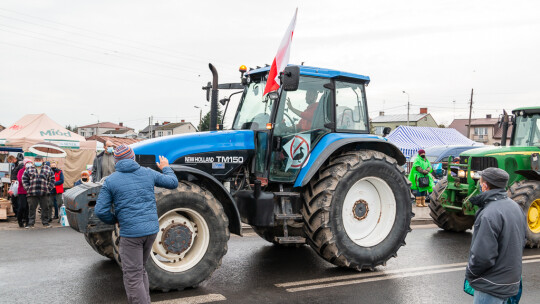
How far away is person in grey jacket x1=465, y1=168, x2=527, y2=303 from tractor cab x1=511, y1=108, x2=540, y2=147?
723 cm

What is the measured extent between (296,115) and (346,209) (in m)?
1.51

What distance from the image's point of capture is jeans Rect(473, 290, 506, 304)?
141 inches

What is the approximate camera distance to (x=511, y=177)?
928 centimetres

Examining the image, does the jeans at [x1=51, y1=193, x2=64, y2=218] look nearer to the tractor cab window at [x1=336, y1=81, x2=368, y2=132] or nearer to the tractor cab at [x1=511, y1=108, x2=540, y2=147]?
the tractor cab window at [x1=336, y1=81, x2=368, y2=132]

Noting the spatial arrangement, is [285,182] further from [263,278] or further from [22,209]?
[22,209]

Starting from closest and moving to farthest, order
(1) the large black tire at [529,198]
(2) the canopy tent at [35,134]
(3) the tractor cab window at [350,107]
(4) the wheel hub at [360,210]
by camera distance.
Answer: (4) the wheel hub at [360,210], (3) the tractor cab window at [350,107], (1) the large black tire at [529,198], (2) the canopy tent at [35,134]

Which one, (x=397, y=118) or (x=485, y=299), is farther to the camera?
(x=397, y=118)

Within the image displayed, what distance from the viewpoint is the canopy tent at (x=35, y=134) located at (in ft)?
61.0

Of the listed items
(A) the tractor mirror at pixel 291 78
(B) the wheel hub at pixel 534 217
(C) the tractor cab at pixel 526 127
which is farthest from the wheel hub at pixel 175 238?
(C) the tractor cab at pixel 526 127

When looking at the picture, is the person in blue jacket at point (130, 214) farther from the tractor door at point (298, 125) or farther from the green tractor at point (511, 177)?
the green tractor at point (511, 177)

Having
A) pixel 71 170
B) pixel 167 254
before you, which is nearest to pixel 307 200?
pixel 167 254

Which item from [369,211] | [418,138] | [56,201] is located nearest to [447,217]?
[369,211]

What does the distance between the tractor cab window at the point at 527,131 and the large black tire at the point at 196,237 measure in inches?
296

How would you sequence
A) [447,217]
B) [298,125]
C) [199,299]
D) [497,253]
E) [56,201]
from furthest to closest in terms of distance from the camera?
[56,201] → [447,217] → [298,125] → [199,299] → [497,253]
